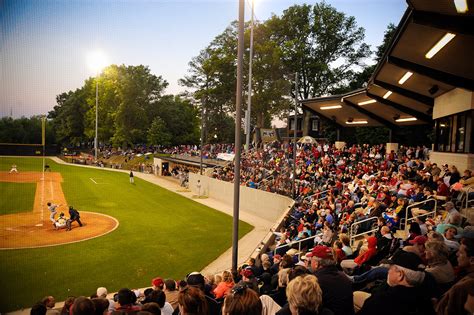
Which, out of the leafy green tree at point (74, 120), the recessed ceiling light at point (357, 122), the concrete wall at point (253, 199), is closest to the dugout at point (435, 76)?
the recessed ceiling light at point (357, 122)

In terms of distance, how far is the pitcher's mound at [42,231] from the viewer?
49.6 ft

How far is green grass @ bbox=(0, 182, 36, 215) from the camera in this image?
22.1 m

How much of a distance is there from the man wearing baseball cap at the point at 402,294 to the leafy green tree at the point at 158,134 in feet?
206

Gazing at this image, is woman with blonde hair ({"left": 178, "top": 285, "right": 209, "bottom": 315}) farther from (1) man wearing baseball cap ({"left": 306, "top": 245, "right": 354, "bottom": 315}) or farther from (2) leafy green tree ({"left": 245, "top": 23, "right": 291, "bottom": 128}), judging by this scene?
(2) leafy green tree ({"left": 245, "top": 23, "right": 291, "bottom": 128})

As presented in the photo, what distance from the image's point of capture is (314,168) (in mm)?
22469

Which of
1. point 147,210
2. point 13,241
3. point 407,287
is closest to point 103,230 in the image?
point 13,241

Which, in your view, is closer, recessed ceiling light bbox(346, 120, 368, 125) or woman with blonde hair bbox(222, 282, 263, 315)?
woman with blonde hair bbox(222, 282, 263, 315)

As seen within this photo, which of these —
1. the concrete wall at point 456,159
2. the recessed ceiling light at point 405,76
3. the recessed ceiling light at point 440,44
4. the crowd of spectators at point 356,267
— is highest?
the recessed ceiling light at point 405,76

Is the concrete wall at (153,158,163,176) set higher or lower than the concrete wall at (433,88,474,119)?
lower

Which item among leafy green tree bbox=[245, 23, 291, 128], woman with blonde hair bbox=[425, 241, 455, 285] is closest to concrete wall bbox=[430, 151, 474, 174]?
woman with blonde hair bbox=[425, 241, 455, 285]

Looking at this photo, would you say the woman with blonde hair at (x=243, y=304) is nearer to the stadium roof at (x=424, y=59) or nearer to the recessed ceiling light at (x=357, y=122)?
the stadium roof at (x=424, y=59)

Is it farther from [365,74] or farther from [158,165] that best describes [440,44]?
[158,165]

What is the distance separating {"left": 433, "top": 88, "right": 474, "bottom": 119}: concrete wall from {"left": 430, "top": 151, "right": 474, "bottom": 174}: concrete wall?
5.93 ft

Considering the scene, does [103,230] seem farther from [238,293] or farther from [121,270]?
[238,293]
